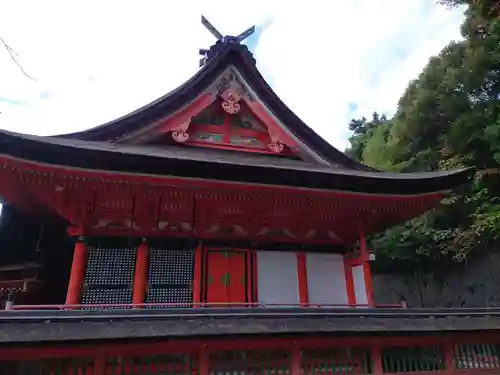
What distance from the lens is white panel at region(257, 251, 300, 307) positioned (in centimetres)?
824

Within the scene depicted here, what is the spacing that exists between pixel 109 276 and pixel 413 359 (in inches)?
221

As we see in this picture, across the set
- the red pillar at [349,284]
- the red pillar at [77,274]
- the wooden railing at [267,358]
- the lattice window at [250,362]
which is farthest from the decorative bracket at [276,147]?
the lattice window at [250,362]

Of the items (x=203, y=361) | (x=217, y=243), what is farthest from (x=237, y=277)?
(x=203, y=361)

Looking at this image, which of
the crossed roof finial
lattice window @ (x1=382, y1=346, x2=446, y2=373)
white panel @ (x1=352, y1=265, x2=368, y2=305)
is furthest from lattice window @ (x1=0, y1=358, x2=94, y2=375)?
the crossed roof finial

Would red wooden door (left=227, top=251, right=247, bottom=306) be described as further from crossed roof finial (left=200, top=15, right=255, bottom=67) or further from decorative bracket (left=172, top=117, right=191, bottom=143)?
crossed roof finial (left=200, top=15, right=255, bottom=67)

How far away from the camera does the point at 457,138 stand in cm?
1591

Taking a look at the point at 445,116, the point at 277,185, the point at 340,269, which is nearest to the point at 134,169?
the point at 277,185

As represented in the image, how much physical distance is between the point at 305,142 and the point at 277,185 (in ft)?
9.03

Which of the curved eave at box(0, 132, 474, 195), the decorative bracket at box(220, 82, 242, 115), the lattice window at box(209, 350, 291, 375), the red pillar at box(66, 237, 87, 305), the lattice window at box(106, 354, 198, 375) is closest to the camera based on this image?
the lattice window at box(106, 354, 198, 375)

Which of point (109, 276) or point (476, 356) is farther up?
point (109, 276)

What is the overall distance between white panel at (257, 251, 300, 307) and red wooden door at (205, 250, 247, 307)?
0.39 metres

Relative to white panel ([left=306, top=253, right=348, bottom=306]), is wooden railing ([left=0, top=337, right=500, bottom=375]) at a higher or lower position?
Result: lower

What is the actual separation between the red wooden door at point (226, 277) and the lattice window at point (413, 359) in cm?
307

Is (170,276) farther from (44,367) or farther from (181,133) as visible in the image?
(44,367)
